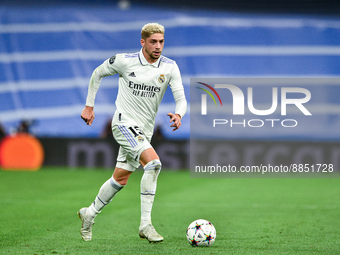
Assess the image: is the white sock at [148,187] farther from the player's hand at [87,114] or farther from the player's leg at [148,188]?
the player's hand at [87,114]

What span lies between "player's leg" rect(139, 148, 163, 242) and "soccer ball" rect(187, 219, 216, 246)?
31 cm

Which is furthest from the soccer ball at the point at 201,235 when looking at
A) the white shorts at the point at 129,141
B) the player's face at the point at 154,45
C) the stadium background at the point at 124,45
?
the stadium background at the point at 124,45

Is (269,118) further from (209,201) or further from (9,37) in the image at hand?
(9,37)

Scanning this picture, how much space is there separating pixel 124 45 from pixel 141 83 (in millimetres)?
13751

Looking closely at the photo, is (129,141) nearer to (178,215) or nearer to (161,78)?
(161,78)

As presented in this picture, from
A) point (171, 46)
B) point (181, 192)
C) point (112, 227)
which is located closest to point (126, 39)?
point (171, 46)

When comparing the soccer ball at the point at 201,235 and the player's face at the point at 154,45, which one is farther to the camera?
the player's face at the point at 154,45

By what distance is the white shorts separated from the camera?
483cm

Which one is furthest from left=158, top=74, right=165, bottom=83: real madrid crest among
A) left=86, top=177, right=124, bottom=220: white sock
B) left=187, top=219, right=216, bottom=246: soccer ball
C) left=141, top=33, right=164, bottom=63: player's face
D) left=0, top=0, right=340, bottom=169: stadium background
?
left=0, top=0, right=340, bottom=169: stadium background

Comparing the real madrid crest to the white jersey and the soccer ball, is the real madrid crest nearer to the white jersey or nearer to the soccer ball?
the white jersey

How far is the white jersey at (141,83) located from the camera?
5.02 meters

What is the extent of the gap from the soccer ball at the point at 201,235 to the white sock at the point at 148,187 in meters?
0.44

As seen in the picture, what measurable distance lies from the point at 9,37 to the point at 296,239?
16.1 m

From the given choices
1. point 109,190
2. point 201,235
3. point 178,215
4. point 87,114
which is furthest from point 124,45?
point 201,235
